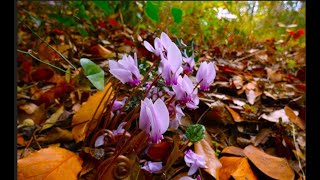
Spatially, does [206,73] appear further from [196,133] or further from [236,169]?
[236,169]

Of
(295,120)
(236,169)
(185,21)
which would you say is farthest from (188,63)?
(185,21)

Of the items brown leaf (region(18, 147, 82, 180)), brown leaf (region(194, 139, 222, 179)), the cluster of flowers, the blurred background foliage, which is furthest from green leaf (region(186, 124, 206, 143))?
the blurred background foliage

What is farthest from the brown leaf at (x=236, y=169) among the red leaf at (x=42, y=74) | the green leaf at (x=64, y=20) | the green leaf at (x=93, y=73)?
the green leaf at (x=64, y=20)

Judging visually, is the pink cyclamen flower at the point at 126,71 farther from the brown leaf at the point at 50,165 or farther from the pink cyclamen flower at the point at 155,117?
the brown leaf at the point at 50,165

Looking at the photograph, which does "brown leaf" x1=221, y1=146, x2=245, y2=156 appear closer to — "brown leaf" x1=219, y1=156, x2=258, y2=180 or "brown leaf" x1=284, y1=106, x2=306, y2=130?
"brown leaf" x1=219, y1=156, x2=258, y2=180
